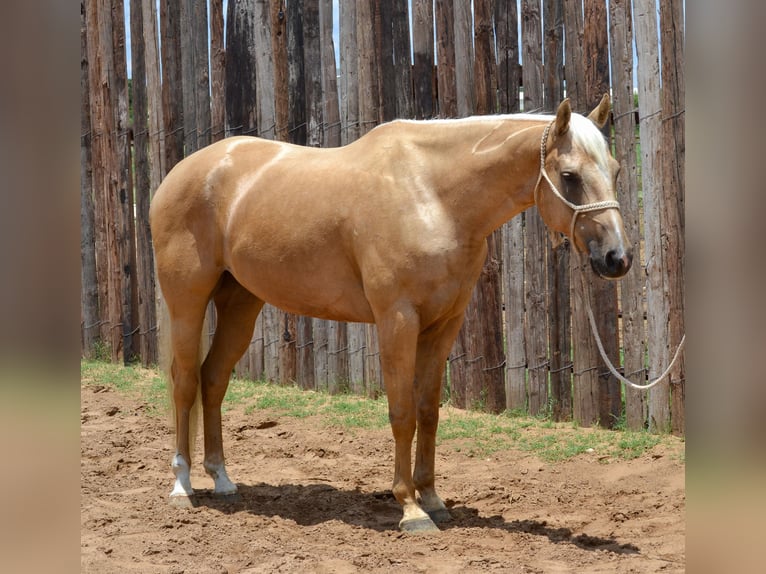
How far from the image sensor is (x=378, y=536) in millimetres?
4207

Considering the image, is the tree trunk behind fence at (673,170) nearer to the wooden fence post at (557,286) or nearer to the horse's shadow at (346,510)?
the wooden fence post at (557,286)

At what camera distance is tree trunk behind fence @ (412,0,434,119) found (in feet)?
22.8

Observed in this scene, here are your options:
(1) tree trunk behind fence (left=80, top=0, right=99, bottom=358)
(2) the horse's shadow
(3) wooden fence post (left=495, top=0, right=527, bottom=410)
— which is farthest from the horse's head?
(1) tree trunk behind fence (left=80, top=0, right=99, bottom=358)

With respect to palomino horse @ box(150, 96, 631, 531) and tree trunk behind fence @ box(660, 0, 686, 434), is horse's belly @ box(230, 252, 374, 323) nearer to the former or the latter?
palomino horse @ box(150, 96, 631, 531)

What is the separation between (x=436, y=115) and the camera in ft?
23.0

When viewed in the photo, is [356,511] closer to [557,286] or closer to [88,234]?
[557,286]

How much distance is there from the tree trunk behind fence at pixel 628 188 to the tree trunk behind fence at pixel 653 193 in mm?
80

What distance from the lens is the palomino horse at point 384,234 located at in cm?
402

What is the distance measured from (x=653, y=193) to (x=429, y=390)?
7.61 ft

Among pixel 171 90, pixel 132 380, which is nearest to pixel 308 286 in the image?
pixel 132 380
